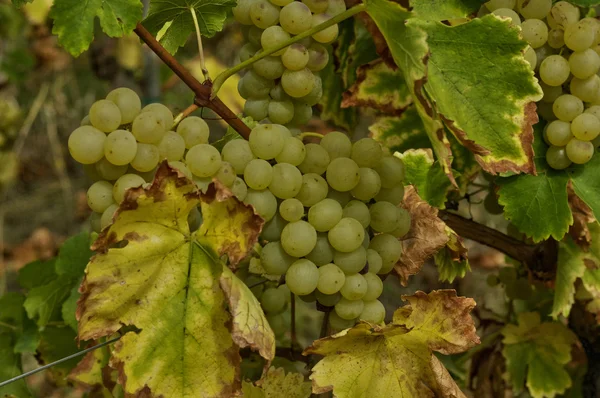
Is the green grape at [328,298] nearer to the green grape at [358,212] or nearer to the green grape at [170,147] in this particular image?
the green grape at [358,212]

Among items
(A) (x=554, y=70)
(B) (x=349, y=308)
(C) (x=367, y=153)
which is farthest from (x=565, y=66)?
(B) (x=349, y=308)

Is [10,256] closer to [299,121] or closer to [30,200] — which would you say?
[30,200]

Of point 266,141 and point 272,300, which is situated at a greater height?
point 266,141

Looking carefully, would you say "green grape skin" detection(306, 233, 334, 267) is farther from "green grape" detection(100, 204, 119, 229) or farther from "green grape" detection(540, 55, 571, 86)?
"green grape" detection(540, 55, 571, 86)

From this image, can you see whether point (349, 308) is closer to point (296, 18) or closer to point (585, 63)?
point (296, 18)

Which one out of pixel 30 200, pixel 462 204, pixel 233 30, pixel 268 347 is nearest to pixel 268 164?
pixel 268 347

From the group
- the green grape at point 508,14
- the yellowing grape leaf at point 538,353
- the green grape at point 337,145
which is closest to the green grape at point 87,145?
the green grape at point 337,145

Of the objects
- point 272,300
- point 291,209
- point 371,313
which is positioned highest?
point 291,209
